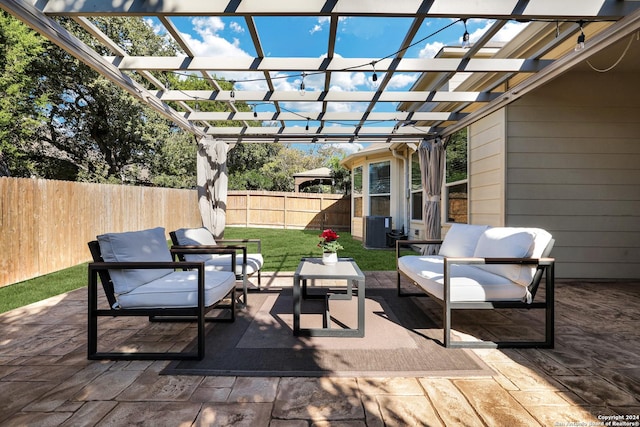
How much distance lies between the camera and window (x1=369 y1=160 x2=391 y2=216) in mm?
9031

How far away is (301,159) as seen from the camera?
106ft

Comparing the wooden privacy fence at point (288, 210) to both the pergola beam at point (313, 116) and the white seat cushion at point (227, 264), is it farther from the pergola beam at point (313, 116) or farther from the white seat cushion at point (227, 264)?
the white seat cushion at point (227, 264)

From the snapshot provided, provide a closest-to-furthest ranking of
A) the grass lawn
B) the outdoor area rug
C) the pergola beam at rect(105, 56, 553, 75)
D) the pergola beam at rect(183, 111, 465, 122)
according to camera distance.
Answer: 1. the outdoor area rug
2. the pergola beam at rect(105, 56, 553, 75)
3. the grass lawn
4. the pergola beam at rect(183, 111, 465, 122)

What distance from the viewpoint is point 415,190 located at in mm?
7934

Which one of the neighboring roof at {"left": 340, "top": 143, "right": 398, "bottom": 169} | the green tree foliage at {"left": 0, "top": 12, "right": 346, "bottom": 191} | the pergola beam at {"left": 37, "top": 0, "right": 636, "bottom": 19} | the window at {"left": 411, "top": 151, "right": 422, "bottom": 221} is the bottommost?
the window at {"left": 411, "top": 151, "right": 422, "bottom": 221}

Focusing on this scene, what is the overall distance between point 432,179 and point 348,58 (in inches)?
140

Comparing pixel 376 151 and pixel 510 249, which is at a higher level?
pixel 376 151

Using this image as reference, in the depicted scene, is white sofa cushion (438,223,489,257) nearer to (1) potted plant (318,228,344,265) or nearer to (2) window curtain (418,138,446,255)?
(1) potted plant (318,228,344,265)

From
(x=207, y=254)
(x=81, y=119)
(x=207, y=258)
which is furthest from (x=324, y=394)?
(x=81, y=119)

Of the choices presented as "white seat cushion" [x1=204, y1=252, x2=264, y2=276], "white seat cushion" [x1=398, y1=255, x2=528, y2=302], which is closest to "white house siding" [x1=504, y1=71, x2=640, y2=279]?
"white seat cushion" [x1=398, y1=255, x2=528, y2=302]

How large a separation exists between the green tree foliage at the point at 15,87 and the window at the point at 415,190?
34.4 feet

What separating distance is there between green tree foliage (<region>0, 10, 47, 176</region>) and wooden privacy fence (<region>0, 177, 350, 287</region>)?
3.83m

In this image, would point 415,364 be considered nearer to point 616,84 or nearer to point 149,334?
point 149,334

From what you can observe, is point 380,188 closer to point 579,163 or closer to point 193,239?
point 579,163
